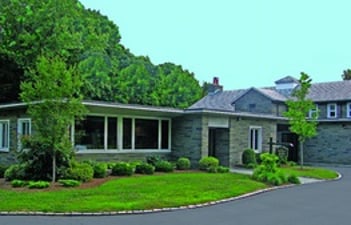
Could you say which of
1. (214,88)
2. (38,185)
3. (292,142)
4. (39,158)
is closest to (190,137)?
(39,158)

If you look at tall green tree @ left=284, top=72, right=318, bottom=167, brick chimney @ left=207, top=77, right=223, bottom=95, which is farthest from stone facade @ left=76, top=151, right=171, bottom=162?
brick chimney @ left=207, top=77, right=223, bottom=95

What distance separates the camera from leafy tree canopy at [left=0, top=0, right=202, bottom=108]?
28.9m

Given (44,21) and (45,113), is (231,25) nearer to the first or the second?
(45,113)

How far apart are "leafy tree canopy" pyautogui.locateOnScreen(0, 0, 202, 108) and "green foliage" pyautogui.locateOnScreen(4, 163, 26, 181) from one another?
10.1 m

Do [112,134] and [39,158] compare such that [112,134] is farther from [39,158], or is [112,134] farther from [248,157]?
[248,157]

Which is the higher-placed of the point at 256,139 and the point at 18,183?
the point at 256,139

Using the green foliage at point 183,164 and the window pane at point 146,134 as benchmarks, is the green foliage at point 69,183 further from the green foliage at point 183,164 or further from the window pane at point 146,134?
the green foliage at point 183,164

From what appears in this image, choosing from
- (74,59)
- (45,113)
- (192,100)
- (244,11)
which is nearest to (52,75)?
(45,113)

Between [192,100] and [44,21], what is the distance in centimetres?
2354

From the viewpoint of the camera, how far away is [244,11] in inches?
664

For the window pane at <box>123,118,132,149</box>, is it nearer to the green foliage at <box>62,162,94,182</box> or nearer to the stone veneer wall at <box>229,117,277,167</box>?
the green foliage at <box>62,162,94,182</box>

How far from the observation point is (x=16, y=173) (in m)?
16.1

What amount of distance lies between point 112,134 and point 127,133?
922 mm

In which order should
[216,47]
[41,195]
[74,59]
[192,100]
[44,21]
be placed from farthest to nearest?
[192,100]
[74,59]
[44,21]
[216,47]
[41,195]
